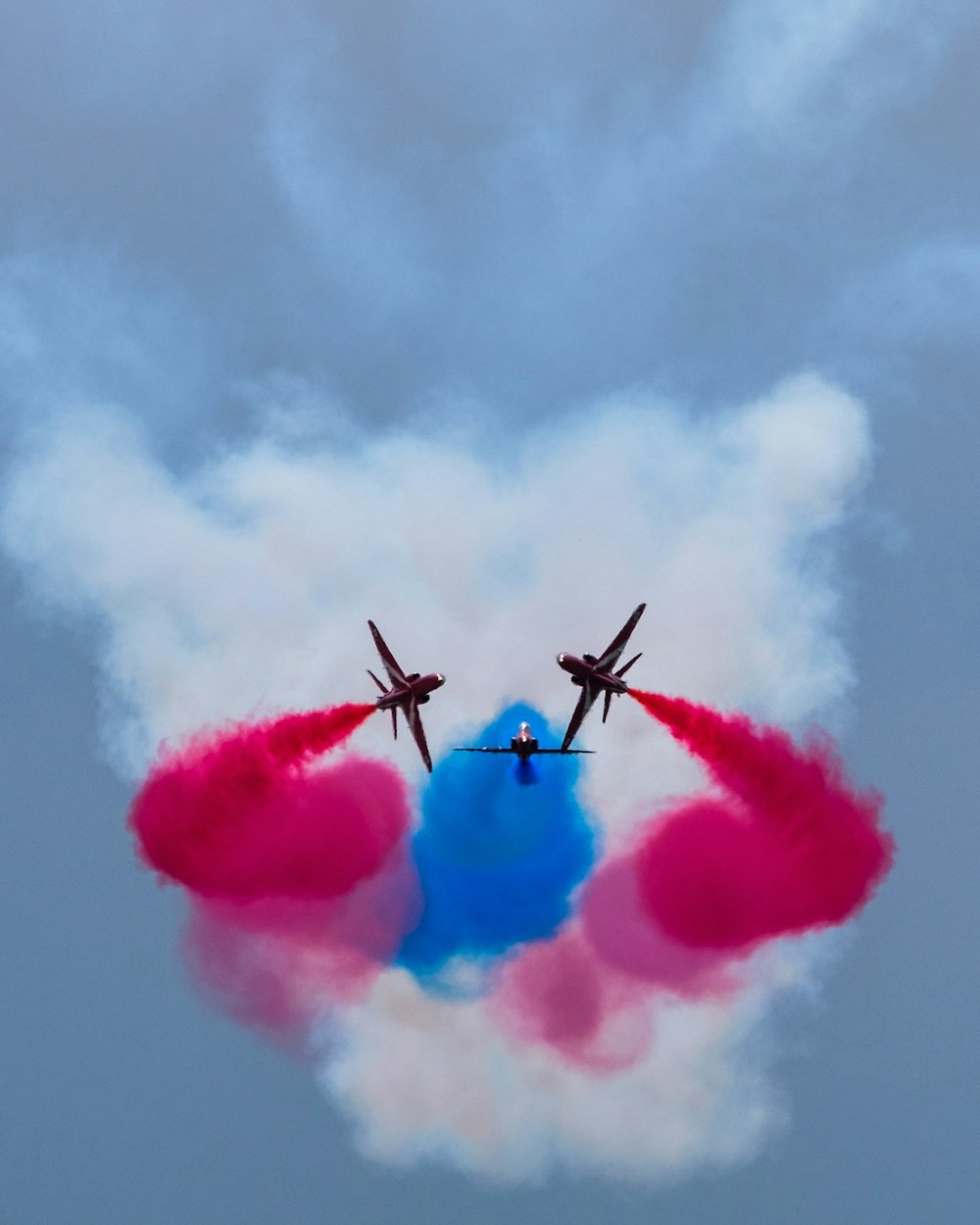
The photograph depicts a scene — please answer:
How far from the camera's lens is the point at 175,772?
93.8 meters

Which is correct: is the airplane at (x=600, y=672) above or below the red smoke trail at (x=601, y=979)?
above

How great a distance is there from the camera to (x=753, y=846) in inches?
3708

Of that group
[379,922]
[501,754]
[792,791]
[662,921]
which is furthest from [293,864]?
[792,791]

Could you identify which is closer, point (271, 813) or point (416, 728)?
point (416, 728)

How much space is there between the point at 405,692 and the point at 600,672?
27.7 ft

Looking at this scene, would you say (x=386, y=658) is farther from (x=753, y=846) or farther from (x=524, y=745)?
(x=753, y=846)

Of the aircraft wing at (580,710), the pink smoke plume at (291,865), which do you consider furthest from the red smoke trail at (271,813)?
the aircraft wing at (580,710)

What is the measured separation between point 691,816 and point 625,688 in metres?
8.21

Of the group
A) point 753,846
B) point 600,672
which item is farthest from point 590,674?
point 753,846

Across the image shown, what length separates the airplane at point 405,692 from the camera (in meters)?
89.6

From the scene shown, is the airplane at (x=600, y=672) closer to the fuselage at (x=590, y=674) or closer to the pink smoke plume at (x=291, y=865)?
the fuselage at (x=590, y=674)

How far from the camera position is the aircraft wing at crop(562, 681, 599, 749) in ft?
300

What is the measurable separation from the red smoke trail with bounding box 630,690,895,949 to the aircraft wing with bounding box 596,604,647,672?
2642 millimetres

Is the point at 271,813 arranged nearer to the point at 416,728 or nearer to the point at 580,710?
the point at 416,728
